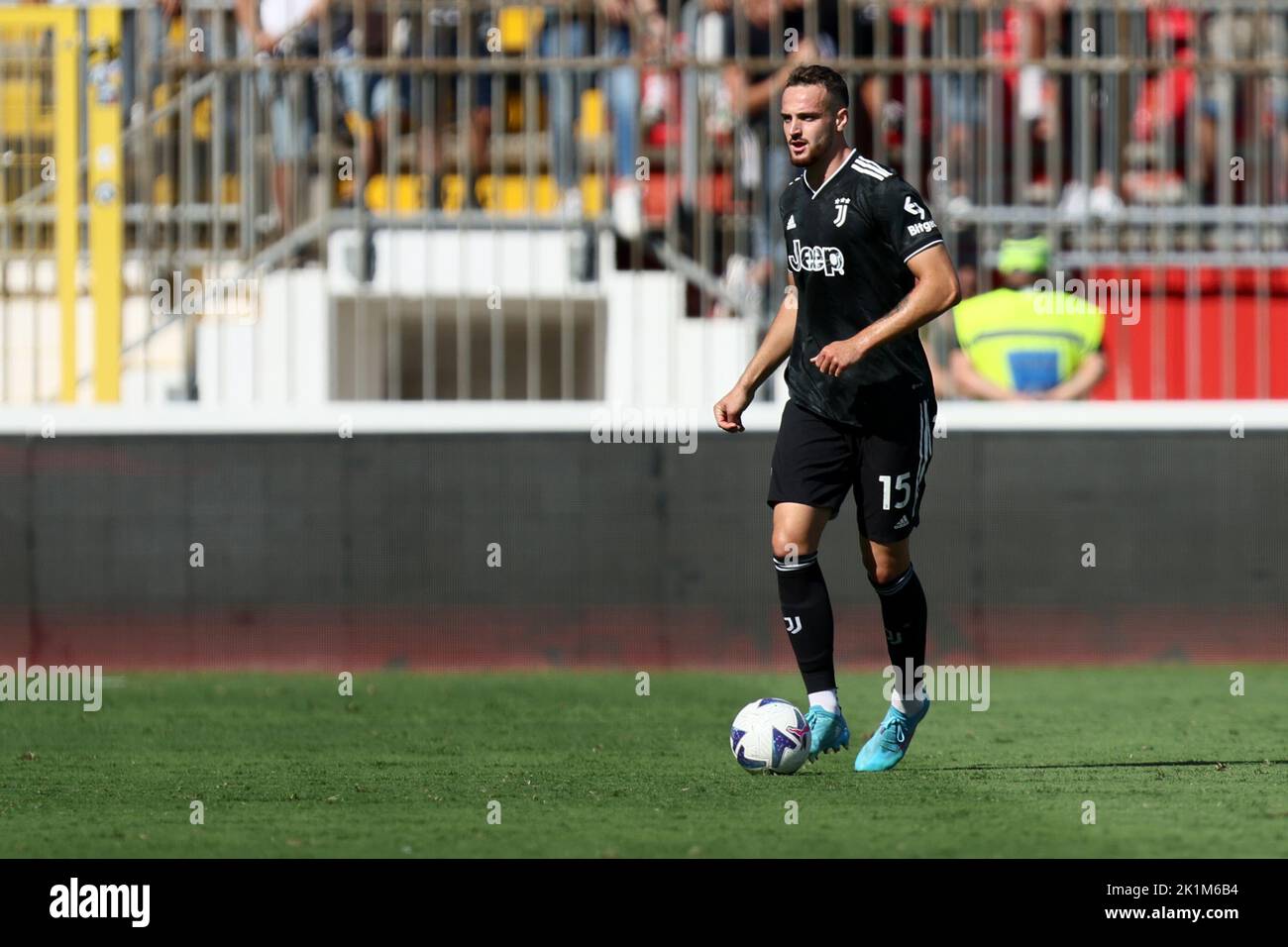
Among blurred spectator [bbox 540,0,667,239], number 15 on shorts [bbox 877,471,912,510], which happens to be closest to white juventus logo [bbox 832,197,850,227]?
number 15 on shorts [bbox 877,471,912,510]

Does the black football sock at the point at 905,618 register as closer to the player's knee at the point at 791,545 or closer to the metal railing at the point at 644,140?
the player's knee at the point at 791,545

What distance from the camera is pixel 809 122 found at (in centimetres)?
698

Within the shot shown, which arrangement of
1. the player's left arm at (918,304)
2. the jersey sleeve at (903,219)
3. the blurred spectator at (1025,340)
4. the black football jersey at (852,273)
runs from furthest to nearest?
the blurred spectator at (1025,340) → the black football jersey at (852,273) → the jersey sleeve at (903,219) → the player's left arm at (918,304)

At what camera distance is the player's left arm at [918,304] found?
6.73 metres

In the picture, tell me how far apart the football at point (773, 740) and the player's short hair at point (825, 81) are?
6.05 feet

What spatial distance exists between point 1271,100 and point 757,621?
3753mm

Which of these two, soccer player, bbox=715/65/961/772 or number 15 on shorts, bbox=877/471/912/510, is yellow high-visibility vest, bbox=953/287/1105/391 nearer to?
soccer player, bbox=715/65/961/772

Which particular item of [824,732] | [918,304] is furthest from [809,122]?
[824,732]

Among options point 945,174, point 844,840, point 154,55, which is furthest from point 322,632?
point 844,840

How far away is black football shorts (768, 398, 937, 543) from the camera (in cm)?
722

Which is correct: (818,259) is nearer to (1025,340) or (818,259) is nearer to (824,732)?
(824,732)

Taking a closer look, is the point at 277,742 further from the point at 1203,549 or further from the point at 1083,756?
the point at 1203,549

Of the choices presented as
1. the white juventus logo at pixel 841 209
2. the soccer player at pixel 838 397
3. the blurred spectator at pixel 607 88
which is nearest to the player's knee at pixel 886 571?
the soccer player at pixel 838 397
